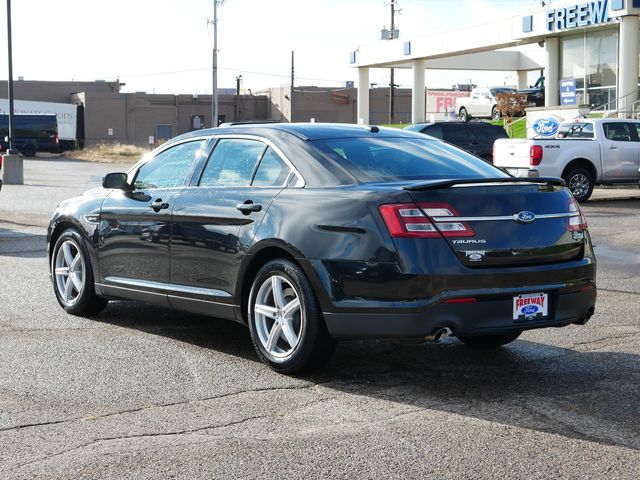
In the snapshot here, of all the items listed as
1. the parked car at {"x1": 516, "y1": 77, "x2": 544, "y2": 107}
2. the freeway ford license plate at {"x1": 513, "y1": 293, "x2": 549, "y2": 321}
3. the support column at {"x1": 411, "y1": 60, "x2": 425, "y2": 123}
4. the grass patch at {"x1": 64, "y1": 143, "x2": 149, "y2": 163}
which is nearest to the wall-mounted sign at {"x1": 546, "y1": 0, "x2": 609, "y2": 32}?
the parked car at {"x1": 516, "y1": 77, "x2": 544, "y2": 107}

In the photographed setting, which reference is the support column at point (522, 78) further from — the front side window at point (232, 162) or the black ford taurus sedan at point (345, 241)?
the front side window at point (232, 162)

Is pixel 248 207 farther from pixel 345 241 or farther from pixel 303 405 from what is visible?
pixel 303 405

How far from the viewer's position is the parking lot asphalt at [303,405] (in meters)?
4.92

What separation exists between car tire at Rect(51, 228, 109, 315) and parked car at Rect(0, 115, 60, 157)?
58975mm

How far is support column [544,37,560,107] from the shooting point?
46.3 m

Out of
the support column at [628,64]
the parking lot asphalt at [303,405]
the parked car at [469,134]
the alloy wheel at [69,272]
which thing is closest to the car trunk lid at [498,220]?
the parking lot asphalt at [303,405]

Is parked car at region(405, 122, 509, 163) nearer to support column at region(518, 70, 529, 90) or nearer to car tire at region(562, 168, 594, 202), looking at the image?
car tire at region(562, 168, 594, 202)

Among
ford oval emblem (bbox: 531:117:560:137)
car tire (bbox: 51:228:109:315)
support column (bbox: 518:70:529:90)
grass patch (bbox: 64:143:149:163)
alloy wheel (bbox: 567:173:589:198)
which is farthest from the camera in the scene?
support column (bbox: 518:70:529:90)

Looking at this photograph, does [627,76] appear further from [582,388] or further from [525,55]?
[582,388]

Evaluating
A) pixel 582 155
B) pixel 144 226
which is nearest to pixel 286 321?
pixel 144 226

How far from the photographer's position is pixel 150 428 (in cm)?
554

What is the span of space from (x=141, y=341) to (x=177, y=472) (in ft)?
10.7

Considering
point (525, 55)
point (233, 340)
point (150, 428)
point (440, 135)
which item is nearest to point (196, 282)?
point (233, 340)

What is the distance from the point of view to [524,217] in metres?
6.39
